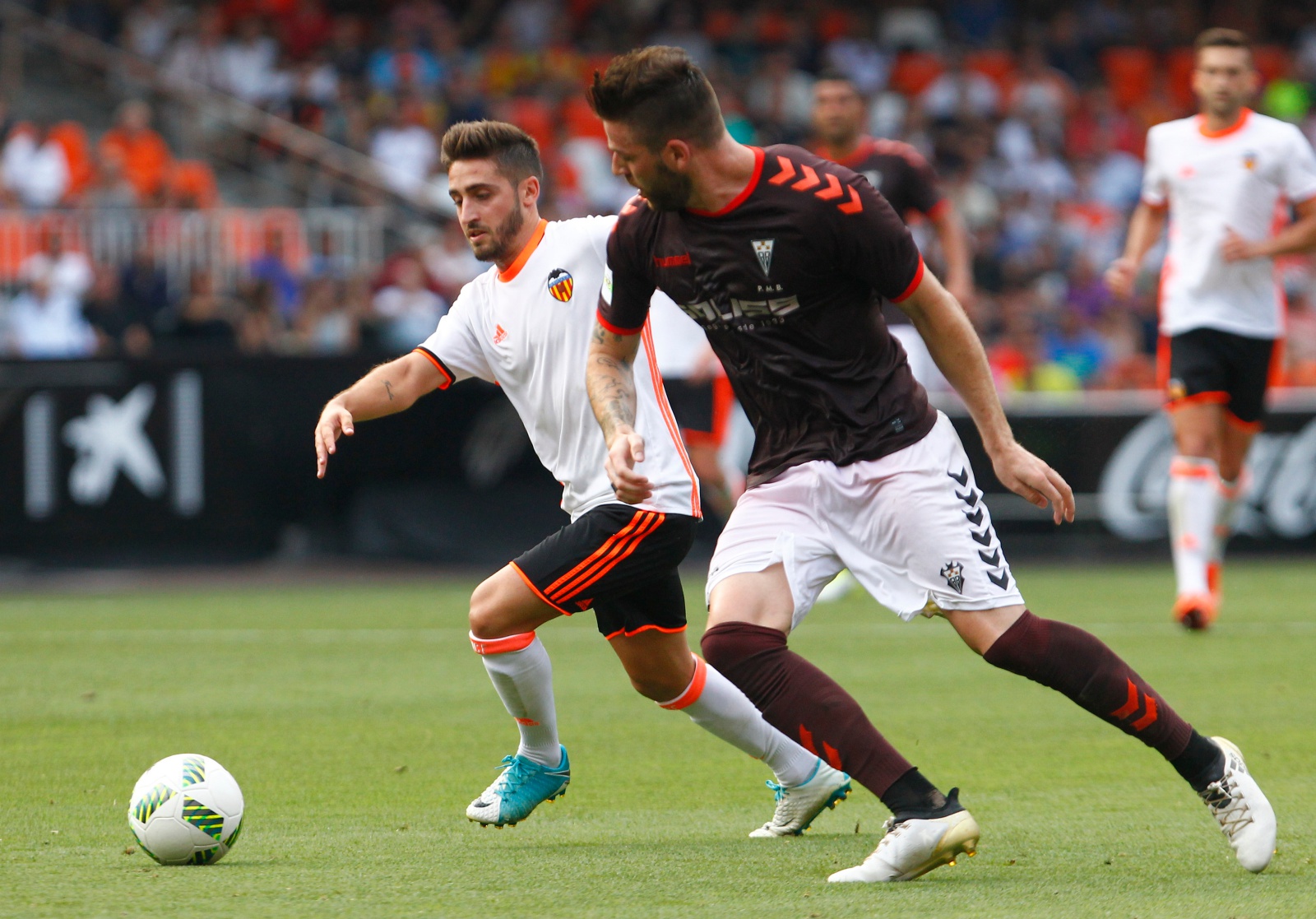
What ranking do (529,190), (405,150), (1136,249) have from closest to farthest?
(529,190), (1136,249), (405,150)

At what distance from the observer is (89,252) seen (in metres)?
15.7

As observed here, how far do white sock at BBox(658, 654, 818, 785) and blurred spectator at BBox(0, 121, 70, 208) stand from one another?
42.4ft

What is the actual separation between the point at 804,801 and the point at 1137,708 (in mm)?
1018

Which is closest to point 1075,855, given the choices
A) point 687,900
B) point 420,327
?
point 687,900

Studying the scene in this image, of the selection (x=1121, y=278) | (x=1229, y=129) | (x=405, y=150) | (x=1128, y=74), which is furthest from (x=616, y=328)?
(x=1128, y=74)

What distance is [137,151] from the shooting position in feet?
55.8

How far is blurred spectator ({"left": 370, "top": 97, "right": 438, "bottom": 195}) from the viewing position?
18.2m

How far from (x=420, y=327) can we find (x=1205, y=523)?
24.6 feet

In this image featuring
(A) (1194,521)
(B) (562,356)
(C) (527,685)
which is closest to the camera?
(C) (527,685)

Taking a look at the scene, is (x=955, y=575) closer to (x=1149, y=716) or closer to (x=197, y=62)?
(x=1149, y=716)

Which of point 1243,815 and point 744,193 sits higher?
point 744,193

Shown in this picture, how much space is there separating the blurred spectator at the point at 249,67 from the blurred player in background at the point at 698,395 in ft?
29.0

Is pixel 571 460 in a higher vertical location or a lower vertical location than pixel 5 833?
higher

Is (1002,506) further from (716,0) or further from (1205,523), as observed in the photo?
(716,0)
